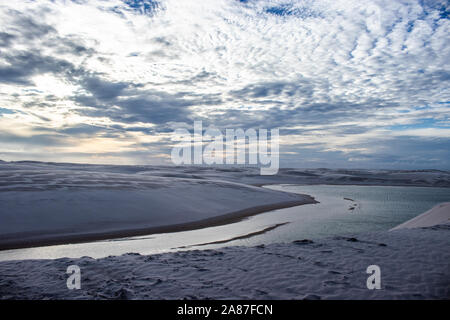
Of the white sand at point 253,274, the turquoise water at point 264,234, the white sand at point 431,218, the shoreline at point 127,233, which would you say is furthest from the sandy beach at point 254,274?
the white sand at point 431,218

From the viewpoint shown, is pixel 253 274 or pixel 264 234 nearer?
pixel 253 274

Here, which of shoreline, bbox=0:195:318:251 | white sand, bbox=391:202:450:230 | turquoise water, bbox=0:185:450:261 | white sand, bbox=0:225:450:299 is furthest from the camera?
white sand, bbox=391:202:450:230

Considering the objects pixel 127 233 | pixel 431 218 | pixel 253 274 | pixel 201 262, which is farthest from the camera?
pixel 431 218

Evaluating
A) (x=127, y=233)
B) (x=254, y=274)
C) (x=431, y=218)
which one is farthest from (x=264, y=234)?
(x=431, y=218)

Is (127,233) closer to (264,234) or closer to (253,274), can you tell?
(264,234)

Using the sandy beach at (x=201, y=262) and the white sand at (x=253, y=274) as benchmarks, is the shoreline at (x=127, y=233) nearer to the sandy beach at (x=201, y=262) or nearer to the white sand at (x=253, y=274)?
the sandy beach at (x=201, y=262)

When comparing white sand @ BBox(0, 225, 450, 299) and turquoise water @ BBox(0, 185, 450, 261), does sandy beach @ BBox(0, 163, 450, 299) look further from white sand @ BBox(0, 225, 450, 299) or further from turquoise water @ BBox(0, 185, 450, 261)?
turquoise water @ BBox(0, 185, 450, 261)

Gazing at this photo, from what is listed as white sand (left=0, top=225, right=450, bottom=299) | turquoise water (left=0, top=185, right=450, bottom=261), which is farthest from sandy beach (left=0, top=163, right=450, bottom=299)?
turquoise water (left=0, top=185, right=450, bottom=261)

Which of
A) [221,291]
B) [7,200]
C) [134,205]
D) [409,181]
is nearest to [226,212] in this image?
[134,205]

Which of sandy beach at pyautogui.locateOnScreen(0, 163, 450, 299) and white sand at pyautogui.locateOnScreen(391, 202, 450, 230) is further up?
sandy beach at pyautogui.locateOnScreen(0, 163, 450, 299)
